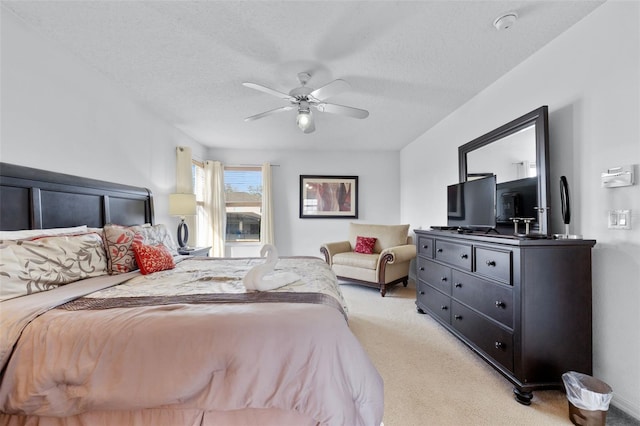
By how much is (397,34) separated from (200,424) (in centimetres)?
248

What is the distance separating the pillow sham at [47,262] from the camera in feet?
4.32

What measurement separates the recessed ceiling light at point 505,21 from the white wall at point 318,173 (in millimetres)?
3629

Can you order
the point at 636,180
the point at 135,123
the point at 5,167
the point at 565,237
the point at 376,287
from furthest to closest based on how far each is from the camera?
the point at 376,287, the point at 135,123, the point at 565,237, the point at 5,167, the point at 636,180

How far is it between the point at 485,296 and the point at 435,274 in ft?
2.50

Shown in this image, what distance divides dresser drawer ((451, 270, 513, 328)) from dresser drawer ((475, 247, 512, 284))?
0.20 feet

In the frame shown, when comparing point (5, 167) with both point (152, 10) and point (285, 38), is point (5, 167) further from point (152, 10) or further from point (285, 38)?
point (285, 38)

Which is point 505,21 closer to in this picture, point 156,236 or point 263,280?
point 263,280

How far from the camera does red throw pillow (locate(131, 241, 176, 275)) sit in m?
1.97

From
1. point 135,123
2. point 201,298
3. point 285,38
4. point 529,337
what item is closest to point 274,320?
point 201,298

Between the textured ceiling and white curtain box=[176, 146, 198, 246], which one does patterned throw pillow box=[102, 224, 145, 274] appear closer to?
the textured ceiling

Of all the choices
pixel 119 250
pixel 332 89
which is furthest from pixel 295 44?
pixel 119 250

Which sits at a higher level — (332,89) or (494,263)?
(332,89)

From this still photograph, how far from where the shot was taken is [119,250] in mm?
1972

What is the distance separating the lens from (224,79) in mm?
2547
